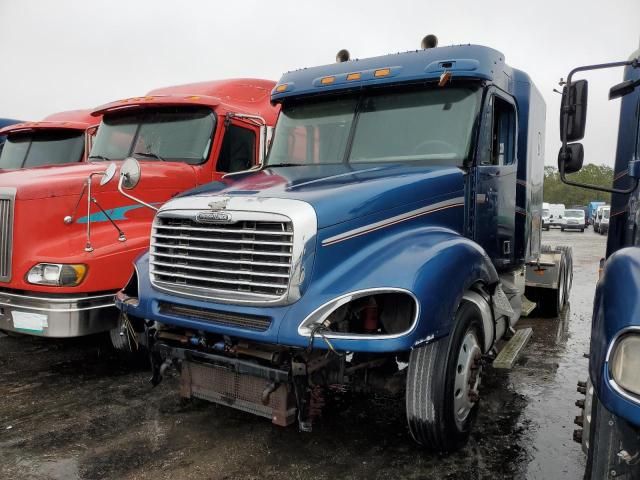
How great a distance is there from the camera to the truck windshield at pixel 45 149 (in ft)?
23.9

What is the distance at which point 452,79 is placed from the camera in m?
4.21

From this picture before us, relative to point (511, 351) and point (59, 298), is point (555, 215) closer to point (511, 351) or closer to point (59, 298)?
point (511, 351)

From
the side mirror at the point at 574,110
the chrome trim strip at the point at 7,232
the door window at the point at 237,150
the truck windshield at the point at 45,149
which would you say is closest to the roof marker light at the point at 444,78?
the side mirror at the point at 574,110

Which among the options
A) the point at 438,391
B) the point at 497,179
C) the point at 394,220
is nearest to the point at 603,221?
the point at 497,179

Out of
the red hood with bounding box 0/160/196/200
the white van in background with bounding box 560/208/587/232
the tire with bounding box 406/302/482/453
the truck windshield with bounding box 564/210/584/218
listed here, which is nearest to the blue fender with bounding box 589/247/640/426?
the tire with bounding box 406/302/482/453

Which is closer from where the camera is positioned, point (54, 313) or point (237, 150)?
point (54, 313)

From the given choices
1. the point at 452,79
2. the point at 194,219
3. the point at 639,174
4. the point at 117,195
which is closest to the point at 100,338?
the point at 117,195

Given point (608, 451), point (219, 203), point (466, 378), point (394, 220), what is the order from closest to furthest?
point (608, 451), point (219, 203), point (394, 220), point (466, 378)

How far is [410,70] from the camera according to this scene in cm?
431

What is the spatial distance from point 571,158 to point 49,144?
672cm

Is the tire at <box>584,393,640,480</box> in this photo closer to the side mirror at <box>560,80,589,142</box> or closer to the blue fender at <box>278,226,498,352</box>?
the blue fender at <box>278,226,498,352</box>

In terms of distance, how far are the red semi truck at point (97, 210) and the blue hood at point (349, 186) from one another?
4.17ft

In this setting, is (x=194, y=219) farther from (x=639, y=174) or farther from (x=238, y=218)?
(x=639, y=174)

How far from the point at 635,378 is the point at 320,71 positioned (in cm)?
385
